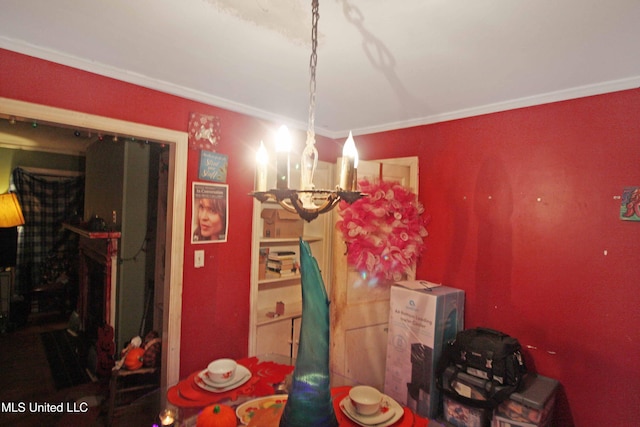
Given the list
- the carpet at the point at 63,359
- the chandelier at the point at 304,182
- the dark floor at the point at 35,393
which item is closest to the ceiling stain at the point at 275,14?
the chandelier at the point at 304,182

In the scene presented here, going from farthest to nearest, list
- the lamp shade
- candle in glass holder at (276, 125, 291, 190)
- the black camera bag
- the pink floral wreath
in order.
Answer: the lamp shade, the pink floral wreath, the black camera bag, candle in glass holder at (276, 125, 291, 190)

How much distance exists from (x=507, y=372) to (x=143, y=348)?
8.45ft

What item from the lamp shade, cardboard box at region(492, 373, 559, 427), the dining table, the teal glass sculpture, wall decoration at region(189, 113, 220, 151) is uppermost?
wall decoration at region(189, 113, 220, 151)

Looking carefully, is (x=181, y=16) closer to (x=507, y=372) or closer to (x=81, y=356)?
(x=507, y=372)

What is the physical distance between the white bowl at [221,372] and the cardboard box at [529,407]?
1540 mm

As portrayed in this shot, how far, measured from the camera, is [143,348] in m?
2.48

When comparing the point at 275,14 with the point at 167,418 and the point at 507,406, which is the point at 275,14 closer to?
the point at 167,418

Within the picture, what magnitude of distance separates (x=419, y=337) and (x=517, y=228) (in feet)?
3.34

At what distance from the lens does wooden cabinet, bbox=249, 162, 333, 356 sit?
2631 mm

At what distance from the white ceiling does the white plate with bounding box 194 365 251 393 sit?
1.66m

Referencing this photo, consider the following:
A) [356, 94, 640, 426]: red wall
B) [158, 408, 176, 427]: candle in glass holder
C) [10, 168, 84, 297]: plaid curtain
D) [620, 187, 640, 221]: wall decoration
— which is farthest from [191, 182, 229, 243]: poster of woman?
[10, 168, 84, 297]: plaid curtain

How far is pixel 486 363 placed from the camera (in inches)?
74.5

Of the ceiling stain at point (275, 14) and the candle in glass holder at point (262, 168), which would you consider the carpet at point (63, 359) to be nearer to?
the candle in glass holder at point (262, 168)

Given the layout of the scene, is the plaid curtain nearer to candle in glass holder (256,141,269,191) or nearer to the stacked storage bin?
candle in glass holder (256,141,269,191)
